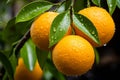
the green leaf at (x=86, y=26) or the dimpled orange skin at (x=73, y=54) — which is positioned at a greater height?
the green leaf at (x=86, y=26)

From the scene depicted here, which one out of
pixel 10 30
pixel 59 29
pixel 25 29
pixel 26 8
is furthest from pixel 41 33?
pixel 10 30

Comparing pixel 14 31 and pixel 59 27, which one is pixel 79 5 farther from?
pixel 14 31

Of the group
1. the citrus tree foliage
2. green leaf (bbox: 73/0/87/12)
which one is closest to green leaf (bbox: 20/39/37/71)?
the citrus tree foliage

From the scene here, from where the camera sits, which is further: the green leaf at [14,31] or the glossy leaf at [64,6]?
the green leaf at [14,31]

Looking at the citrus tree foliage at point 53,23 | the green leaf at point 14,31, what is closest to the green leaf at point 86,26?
the citrus tree foliage at point 53,23

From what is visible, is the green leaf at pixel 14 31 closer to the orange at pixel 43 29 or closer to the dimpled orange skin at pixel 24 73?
the dimpled orange skin at pixel 24 73

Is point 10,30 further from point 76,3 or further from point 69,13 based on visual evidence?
point 69,13
